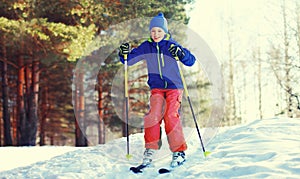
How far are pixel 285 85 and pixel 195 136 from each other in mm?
12819

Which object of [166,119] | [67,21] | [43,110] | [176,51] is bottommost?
[43,110]

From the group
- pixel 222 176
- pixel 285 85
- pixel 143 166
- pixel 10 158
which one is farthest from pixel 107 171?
pixel 285 85

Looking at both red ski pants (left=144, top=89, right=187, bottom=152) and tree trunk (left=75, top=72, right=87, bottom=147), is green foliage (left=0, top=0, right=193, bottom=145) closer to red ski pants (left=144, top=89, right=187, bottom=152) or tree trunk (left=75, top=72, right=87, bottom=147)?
Result: tree trunk (left=75, top=72, right=87, bottom=147)

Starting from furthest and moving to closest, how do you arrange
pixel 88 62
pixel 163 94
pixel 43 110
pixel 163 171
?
pixel 43 110, pixel 88 62, pixel 163 94, pixel 163 171

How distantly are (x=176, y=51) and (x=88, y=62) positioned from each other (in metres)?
9.13

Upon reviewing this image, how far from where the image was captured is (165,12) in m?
14.1

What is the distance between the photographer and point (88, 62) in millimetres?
13672

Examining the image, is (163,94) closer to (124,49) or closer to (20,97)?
(124,49)

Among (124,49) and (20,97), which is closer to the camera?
(124,49)

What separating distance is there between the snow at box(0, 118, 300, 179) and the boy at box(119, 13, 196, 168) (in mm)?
324

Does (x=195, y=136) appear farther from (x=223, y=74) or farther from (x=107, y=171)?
(x=223, y=74)

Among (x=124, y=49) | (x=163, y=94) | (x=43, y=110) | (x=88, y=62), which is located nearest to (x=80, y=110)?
(x=88, y=62)

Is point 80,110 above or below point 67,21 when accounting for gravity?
below

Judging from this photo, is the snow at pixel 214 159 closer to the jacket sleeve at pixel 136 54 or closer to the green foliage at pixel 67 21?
the jacket sleeve at pixel 136 54
